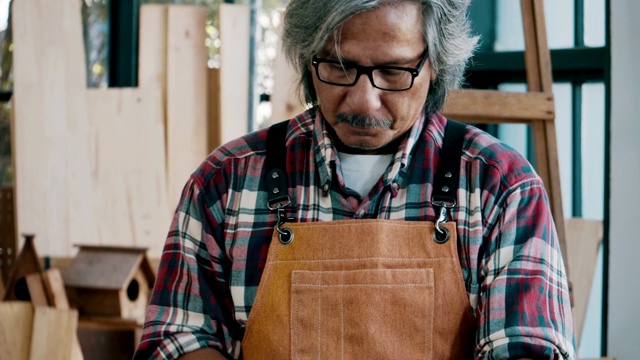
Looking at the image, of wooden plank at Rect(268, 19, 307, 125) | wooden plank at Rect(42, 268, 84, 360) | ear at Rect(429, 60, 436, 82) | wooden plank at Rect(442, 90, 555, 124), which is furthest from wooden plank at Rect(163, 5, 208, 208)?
ear at Rect(429, 60, 436, 82)

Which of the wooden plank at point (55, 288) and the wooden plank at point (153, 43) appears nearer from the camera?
the wooden plank at point (55, 288)

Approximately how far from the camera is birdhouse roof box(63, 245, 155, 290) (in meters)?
3.20

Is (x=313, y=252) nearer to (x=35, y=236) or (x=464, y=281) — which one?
(x=464, y=281)

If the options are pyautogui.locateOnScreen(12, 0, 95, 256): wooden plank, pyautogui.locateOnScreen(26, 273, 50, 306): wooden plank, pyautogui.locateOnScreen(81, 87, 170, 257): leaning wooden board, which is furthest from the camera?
pyautogui.locateOnScreen(81, 87, 170, 257): leaning wooden board

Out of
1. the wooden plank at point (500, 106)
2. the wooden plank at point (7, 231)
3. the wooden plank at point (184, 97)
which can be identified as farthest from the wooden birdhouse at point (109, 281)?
the wooden plank at point (500, 106)

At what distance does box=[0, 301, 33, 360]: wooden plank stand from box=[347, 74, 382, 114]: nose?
1.70 m

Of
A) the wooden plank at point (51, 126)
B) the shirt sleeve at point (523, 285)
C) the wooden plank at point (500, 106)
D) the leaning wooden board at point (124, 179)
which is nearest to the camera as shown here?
the shirt sleeve at point (523, 285)

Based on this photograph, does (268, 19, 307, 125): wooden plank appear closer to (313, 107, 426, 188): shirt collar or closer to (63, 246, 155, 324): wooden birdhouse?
(63, 246, 155, 324): wooden birdhouse

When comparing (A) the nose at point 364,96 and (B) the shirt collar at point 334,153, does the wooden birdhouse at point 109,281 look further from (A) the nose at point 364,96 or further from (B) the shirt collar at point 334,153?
(A) the nose at point 364,96

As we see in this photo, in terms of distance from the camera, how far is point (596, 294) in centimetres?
306

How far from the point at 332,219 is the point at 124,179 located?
6.47 ft

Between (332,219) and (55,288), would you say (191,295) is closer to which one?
(332,219)

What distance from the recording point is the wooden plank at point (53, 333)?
281 centimetres

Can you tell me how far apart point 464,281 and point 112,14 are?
2.52 metres
